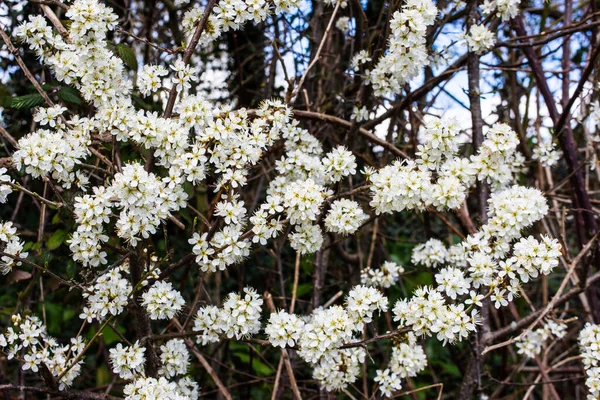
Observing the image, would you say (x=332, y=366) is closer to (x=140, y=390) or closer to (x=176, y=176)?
(x=140, y=390)

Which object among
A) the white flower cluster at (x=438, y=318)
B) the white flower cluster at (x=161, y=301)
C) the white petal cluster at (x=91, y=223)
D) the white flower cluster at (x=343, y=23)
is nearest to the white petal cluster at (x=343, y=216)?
the white flower cluster at (x=438, y=318)

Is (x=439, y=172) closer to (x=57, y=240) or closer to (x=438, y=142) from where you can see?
(x=438, y=142)

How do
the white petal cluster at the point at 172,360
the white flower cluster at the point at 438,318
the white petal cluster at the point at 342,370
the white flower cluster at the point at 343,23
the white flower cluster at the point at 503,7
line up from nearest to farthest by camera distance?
1. the white flower cluster at the point at 438,318
2. the white petal cluster at the point at 172,360
3. the white petal cluster at the point at 342,370
4. the white flower cluster at the point at 503,7
5. the white flower cluster at the point at 343,23

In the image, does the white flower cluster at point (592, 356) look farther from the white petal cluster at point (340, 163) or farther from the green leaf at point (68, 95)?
the green leaf at point (68, 95)

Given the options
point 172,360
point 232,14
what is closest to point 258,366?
point 172,360

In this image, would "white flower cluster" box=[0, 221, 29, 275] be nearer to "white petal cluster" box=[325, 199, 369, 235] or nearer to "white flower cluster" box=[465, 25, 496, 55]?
"white petal cluster" box=[325, 199, 369, 235]

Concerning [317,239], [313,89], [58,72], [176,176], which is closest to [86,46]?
[58,72]
